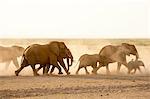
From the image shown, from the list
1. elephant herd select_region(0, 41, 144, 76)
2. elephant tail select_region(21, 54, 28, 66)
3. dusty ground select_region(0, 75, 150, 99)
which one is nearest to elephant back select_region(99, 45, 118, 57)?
elephant herd select_region(0, 41, 144, 76)

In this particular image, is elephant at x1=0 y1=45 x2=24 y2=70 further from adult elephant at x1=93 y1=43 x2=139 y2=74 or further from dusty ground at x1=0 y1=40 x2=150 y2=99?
adult elephant at x1=93 y1=43 x2=139 y2=74

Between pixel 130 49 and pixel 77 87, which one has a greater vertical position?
pixel 130 49

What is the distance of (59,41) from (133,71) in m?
0.39

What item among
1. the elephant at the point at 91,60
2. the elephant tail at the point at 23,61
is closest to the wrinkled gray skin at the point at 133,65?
the elephant at the point at 91,60

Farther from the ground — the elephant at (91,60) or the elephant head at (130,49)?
the elephant head at (130,49)

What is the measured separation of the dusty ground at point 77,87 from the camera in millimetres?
1523

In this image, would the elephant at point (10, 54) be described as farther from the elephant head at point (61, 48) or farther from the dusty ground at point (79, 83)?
the elephant head at point (61, 48)

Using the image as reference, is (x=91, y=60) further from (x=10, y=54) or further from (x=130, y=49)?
(x=10, y=54)

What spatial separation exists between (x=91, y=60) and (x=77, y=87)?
A: 0.15 meters

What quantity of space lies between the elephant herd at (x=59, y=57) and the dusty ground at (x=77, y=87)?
34 millimetres

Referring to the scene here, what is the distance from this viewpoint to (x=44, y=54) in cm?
159

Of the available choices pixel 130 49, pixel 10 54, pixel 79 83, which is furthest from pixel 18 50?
pixel 130 49

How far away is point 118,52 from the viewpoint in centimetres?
160

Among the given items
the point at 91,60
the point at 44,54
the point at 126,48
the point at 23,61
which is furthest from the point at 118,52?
the point at 23,61
